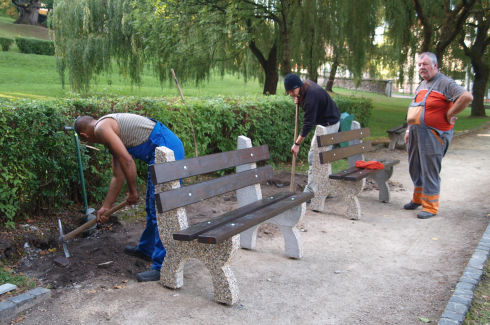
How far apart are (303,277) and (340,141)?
8.57 ft

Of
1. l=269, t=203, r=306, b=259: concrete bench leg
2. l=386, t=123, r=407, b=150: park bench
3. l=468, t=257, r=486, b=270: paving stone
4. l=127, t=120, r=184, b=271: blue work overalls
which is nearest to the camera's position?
l=127, t=120, r=184, b=271: blue work overalls

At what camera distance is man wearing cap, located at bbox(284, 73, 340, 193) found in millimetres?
5824

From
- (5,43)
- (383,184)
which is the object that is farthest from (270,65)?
(5,43)

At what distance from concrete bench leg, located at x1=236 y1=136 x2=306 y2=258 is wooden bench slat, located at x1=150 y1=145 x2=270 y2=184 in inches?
6.8

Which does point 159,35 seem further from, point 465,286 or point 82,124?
point 465,286

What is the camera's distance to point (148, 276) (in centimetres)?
384

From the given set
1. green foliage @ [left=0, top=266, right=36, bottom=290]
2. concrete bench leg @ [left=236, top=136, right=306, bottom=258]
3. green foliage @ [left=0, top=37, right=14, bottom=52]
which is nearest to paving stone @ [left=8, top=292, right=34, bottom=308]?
green foliage @ [left=0, top=266, right=36, bottom=290]

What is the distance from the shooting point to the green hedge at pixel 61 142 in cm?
466

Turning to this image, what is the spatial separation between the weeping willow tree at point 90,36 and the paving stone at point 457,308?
11.9 m

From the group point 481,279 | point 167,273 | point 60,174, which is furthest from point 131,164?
point 481,279

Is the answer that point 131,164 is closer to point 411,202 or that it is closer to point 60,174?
point 60,174

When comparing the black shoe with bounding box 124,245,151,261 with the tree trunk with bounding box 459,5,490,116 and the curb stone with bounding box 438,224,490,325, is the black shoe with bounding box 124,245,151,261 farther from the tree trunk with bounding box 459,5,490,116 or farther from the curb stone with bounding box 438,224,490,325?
the tree trunk with bounding box 459,5,490,116

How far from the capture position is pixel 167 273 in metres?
3.69

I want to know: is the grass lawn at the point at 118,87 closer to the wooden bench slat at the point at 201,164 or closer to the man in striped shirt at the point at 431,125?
the man in striped shirt at the point at 431,125
